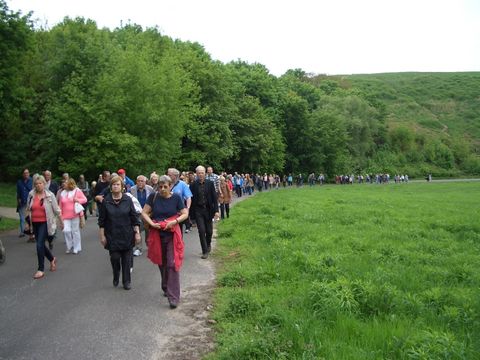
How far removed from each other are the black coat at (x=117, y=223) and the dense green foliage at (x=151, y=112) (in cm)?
1163

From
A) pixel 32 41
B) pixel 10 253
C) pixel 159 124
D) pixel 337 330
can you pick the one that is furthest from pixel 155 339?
pixel 159 124

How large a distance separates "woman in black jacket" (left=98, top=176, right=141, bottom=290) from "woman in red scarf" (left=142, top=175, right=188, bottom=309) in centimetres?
74

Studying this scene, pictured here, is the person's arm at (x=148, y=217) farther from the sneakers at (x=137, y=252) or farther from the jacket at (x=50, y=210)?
the sneakers at (x=137, y=252)

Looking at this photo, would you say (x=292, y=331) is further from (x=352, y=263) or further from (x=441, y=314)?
(x=352, y=263)

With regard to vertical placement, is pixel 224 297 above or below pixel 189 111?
below

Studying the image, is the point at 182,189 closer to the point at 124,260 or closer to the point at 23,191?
the point at 124,260

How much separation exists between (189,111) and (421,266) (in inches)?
1217

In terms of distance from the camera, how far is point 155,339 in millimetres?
5500

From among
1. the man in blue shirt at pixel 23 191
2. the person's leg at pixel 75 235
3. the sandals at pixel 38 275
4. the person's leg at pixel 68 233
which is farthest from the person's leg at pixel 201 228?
the man in blue shirt at pixel 23 191

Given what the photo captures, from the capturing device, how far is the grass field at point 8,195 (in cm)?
2597

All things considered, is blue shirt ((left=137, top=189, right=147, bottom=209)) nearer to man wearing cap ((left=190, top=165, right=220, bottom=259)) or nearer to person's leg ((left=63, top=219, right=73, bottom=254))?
man wearing cap ((left=190, top=165, right=220, bottom=259))

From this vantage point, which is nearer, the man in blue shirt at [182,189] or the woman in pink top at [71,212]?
the man in blue shirt at [182,189]

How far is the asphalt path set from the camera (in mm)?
5215

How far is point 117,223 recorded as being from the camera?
7816 mm
